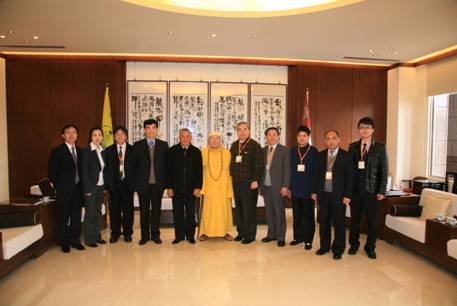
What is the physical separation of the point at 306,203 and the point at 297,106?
3674mm

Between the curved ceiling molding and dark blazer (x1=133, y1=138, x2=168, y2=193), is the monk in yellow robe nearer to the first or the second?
dark blazer (x1=133, y1=138, x2=168, y2=193)

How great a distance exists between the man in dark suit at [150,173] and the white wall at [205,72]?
122 inches

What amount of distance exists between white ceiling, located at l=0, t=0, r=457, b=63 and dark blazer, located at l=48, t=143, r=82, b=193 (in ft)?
6.05

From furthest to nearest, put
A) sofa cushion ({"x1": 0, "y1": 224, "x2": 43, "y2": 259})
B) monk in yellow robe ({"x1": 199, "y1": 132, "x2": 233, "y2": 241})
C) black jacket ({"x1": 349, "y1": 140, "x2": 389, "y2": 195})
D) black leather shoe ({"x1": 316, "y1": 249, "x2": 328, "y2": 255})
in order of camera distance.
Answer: monk in yellow robe ({"x1": 199, "y1": 132, "x2": 233, "y2": 241})
black leather shoe ({"x1": 316, "y1": 249, "x2": 328, "y2": 255})
black jacket ({"x1": 349, "y1": 140, "x2": 389, "y2": 195})
sofa cushion ({"x1": 0, "y1": 224, "x2": 43, "y2": 259})

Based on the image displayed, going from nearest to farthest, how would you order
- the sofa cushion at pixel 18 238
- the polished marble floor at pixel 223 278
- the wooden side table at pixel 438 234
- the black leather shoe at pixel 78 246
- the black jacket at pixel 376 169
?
the polished marble floor at pixel 223 278 < the sofa cushion at pixel 18 238 < the wooden side table at pixel 438 234 < the black jacket at pixel 376 169 < the black leather shoe at pixel 78 246

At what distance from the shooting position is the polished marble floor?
3.16m

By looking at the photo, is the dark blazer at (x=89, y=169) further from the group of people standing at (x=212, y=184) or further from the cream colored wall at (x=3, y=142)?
the cream colored wall at (x=3, y=142)

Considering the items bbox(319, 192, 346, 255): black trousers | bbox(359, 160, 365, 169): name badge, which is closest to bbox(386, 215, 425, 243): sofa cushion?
bbox(319, 192, 346, 255): black trousers

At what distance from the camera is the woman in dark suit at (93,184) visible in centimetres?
457

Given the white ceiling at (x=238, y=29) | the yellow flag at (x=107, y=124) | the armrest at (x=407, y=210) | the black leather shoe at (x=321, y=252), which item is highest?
the white ceiling at (x=238, y=29)

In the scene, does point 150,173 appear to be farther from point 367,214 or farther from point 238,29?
point 367,214

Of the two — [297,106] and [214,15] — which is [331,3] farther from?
[297,106]

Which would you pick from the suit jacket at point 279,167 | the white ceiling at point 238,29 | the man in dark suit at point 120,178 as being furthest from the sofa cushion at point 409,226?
the man in dark suit at point 120,178

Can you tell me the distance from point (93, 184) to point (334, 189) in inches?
123
